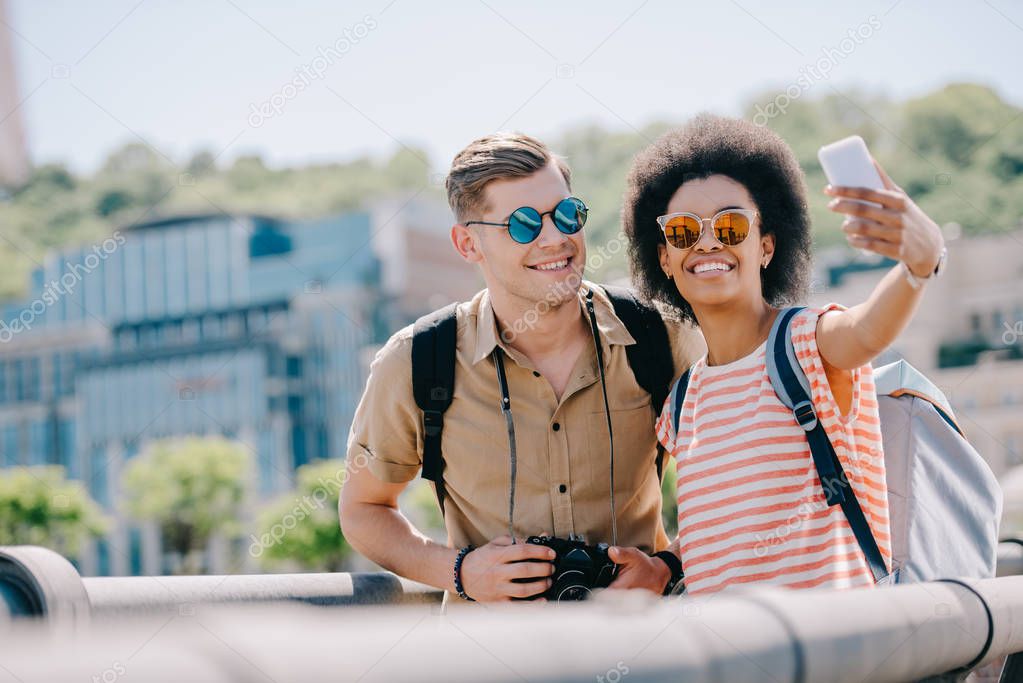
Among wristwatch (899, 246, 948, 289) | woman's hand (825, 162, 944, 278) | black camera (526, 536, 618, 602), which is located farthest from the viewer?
black camera (526, 536, 618, 602)

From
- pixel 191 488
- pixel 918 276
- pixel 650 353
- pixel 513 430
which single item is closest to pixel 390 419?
pixel 513 430

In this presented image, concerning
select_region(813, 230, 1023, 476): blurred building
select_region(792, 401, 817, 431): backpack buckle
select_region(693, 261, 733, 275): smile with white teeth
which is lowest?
select_region(792, 401, 817, 431): backpack buckle

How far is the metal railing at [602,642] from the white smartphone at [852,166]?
1.85 feet

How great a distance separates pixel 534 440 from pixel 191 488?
42.4 metres

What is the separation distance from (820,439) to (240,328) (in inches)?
2291

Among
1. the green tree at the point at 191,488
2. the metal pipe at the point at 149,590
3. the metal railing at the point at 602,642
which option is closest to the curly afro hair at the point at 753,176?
the metal pipe at the point at 149,590

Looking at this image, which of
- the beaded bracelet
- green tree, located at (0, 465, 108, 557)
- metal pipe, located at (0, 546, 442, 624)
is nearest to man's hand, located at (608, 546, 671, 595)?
the beaded bracelet

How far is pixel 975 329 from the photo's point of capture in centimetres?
4625

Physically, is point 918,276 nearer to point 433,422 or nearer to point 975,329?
point 433,422

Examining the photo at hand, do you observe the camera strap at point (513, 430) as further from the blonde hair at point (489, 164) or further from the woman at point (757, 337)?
the blonde hair at point (489, 164)

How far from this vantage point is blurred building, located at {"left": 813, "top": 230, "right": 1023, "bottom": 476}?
135 feet

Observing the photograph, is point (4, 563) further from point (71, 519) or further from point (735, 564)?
point (71, 519)

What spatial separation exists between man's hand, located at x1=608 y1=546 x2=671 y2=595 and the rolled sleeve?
62cm

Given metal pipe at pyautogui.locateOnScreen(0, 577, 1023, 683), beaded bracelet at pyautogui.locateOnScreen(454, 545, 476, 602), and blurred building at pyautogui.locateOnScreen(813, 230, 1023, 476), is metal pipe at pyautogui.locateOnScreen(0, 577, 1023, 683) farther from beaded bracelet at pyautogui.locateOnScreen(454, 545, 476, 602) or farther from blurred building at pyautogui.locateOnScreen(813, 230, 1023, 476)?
blurred building at pyautogui.locateOnScreen(813, 230, 1023, 476)
